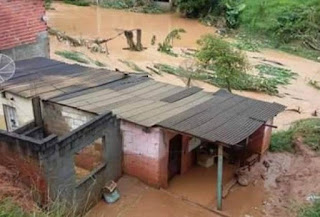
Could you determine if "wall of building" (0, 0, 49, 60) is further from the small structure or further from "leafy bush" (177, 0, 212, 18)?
"leafy bush" (177, 0, 212, 18)

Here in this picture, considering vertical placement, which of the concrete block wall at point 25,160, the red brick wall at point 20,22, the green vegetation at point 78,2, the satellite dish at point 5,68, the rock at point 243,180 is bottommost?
the rock at point 243,180

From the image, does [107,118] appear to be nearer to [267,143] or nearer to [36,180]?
[36,180]

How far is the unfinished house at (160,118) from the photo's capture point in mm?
11375

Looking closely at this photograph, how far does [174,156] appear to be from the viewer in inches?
498

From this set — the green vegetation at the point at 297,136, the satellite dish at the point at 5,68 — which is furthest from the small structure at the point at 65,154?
the green vegetation at the point at 297,136

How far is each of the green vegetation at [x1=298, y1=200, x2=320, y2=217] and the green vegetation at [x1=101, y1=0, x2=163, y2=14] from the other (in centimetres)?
3105

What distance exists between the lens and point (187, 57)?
85.1 feet

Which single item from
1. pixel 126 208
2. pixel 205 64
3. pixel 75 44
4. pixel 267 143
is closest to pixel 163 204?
pixel 126 208

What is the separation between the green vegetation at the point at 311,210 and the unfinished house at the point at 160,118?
2.03m

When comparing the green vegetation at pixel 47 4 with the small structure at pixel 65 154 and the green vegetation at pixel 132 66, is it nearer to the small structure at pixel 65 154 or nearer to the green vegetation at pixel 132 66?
the green vegetation at pixel 132 66

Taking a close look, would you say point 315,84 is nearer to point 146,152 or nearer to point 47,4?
point 146,152

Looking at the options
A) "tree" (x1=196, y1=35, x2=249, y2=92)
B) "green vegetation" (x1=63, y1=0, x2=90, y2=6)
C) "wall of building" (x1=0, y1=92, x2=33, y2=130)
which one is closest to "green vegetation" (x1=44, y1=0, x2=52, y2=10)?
"green vegetation" (x1=63, y1=0, x2=90, y2=6)

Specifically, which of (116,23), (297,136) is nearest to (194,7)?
(116,23)

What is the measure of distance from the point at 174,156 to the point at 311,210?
13.4 ft
